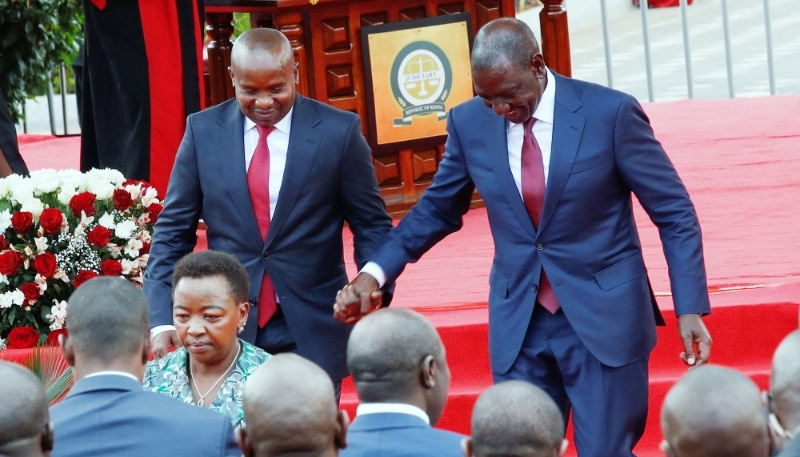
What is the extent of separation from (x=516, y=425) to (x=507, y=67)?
1545 mm

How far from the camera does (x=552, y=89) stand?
13.4 feet

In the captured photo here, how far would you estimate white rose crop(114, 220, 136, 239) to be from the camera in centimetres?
536

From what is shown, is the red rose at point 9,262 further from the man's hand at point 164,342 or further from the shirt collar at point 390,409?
the shirt collar at point 390,409

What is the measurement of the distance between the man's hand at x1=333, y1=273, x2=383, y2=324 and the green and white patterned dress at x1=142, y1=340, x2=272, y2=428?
34 cm

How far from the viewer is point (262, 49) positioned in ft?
13.6

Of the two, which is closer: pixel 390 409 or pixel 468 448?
pixel 468 448

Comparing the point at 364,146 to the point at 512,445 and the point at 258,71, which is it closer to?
the point at 258,71

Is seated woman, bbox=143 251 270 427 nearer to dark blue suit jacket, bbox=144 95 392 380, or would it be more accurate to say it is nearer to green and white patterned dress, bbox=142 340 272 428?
green and white patterned dress, bbox=142 340 272 428

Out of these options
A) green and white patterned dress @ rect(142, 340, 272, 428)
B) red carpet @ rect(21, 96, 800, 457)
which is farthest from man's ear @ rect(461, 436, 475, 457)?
red carpet @ rect(21, 96, 800, 457)

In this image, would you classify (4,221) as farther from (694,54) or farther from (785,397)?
(694,54)

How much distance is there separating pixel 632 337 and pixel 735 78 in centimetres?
955

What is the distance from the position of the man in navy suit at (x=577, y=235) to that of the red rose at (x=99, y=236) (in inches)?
57.7

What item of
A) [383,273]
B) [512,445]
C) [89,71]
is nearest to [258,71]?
[383,273]

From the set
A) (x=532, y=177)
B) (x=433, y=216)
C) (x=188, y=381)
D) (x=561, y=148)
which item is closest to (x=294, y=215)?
(x=433, y=216)
